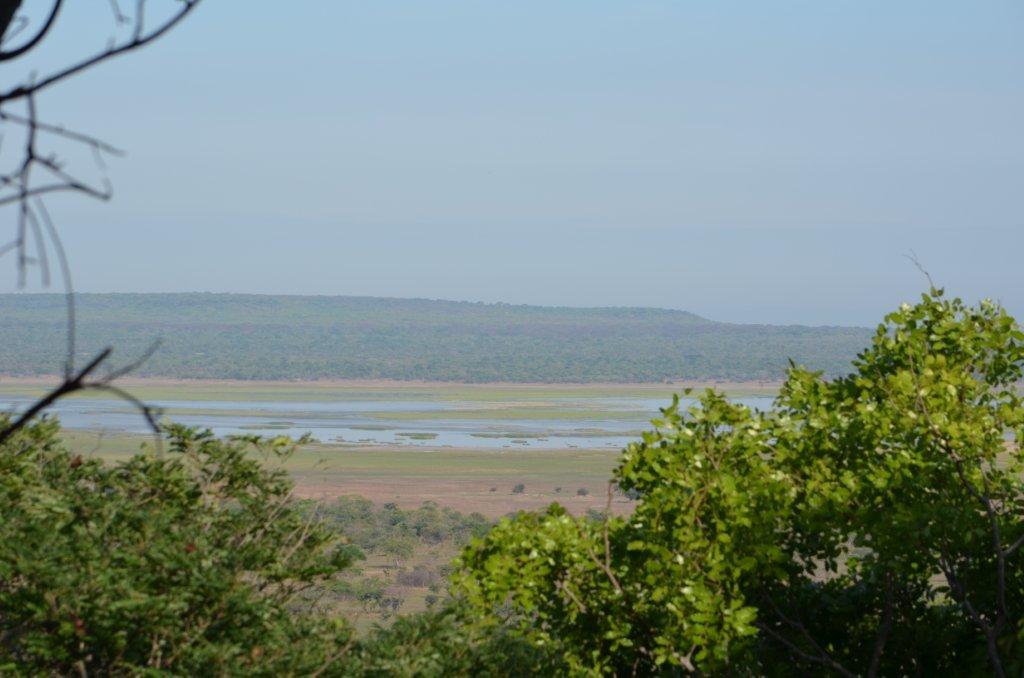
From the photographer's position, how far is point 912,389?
9.41 metres

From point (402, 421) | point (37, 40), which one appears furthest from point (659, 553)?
point (402, 421)

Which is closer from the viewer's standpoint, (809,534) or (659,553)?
(659,553)

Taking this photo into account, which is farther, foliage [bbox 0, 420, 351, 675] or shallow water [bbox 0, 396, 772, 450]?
shallow water [bbox 0, 396, 772, 450]

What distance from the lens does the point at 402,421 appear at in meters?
133

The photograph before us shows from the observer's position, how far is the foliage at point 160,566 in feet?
25.5

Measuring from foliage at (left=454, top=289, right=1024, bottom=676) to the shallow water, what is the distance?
273 feet

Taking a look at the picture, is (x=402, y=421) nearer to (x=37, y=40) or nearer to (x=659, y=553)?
(x=659, y=553)

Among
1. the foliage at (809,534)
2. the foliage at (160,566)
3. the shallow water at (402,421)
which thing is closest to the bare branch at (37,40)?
the foliage at (160,566)

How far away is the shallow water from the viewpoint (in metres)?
109

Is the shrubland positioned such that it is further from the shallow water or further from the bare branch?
the shallow water

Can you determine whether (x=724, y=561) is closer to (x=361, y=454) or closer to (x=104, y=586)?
(x=104, y=586)

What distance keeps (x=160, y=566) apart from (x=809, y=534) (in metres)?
5.00

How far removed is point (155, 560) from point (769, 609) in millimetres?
4873

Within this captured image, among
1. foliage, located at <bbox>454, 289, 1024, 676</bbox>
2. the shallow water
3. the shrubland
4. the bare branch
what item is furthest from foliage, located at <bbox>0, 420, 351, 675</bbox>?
the shallow water
